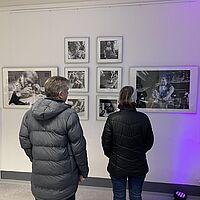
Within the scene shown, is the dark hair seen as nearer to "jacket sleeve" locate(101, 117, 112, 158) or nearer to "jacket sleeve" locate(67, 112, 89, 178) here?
"jacket sleeve" locate(101, 117, 112, 158)

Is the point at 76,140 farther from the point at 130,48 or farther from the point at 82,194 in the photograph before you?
the point at 130,48

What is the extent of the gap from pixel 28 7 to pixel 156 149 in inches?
105

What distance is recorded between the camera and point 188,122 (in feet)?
10.2

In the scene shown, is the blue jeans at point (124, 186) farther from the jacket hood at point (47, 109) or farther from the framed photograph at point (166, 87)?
the framed photograph at point (166, 87)

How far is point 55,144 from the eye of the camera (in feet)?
5.92

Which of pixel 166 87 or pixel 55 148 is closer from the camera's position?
pixel 55 148

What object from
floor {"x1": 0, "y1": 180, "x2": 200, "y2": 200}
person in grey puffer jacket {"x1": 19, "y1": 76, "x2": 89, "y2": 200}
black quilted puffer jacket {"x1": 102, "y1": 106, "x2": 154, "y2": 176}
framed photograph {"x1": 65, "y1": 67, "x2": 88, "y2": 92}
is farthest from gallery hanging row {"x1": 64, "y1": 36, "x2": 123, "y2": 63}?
floor {"x1": 0, "y1": 180, "x2": 200, "y2": 200}

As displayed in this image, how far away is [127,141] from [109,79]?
133cm

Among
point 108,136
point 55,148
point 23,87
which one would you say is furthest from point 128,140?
point 23,87

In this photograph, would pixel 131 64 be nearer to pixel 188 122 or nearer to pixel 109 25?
pixel 109 25

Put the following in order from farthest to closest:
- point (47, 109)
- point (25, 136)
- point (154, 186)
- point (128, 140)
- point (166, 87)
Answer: point (154, 186)
point (166, 87)
point (128, 140)
point (25, 136)
point (47, 109)

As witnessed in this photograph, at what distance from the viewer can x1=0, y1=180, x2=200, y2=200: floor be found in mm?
3113

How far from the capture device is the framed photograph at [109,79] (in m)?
3.26

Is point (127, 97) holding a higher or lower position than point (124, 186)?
higher
